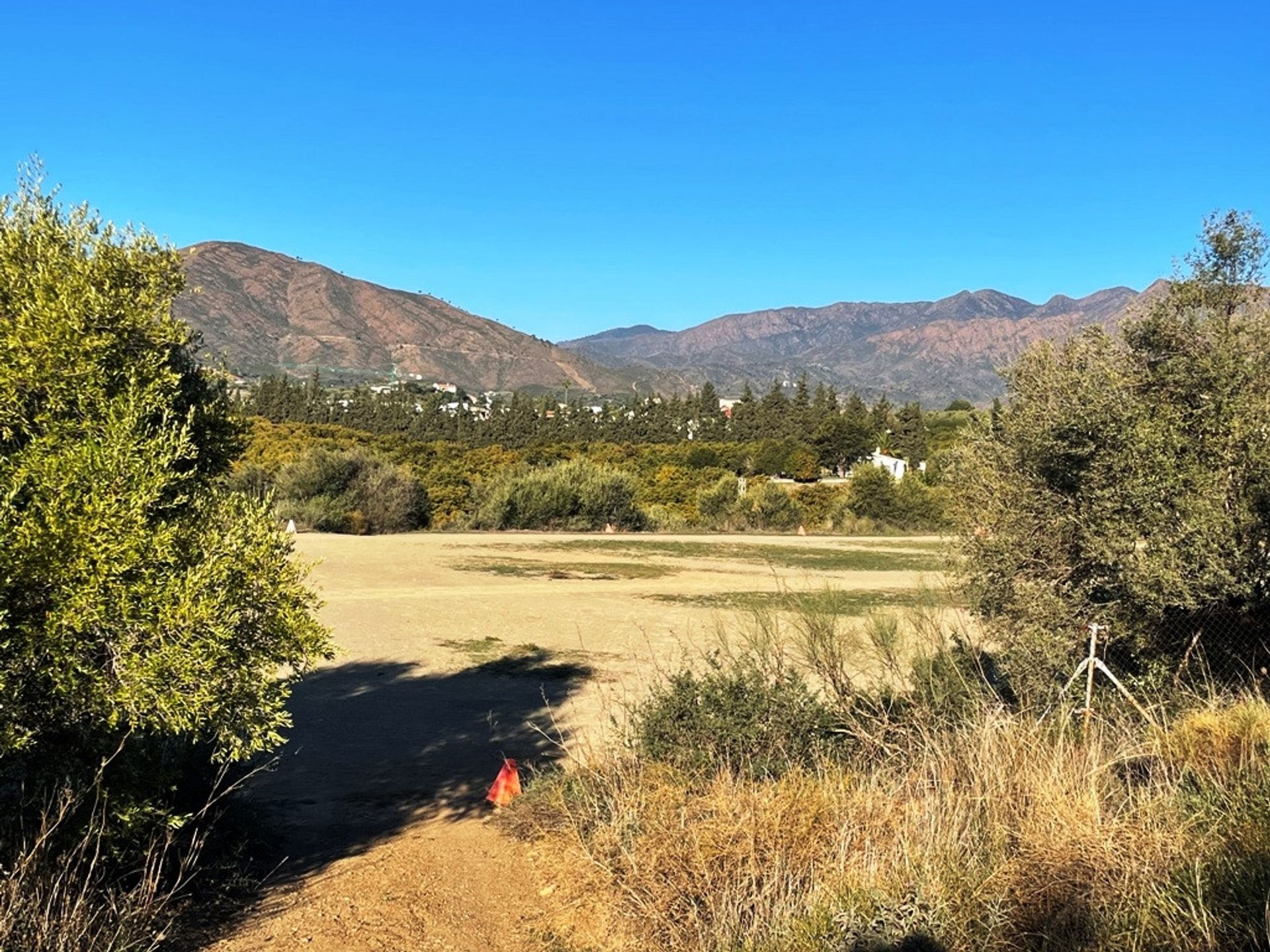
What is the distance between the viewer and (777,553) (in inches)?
1172

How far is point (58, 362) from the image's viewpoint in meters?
4.22

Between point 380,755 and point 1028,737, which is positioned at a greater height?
point 1028,737

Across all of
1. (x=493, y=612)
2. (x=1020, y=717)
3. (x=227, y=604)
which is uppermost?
(x=227, y=604)

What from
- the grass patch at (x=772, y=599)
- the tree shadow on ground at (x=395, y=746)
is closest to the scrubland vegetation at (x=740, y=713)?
the tree shadow on ground at (x=395, y=746)

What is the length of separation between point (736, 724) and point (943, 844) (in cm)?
233

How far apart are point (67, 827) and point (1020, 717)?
220 inches

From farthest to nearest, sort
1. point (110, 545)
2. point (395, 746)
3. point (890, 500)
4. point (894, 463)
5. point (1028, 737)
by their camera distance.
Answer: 1. point (894, 463)
2. point (890, 500)
3. point (395, 746)
4. point (1028, 737)
5. point (110, 545)

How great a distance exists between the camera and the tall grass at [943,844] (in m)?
3.96

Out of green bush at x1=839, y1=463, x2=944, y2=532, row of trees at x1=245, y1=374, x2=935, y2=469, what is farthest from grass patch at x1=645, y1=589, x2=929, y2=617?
row of trees at x1=245, y1=374, x2=935, y2=469

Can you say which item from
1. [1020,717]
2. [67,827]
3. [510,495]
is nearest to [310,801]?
[67,827]

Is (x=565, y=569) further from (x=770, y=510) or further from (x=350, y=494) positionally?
(x=770, y=510)

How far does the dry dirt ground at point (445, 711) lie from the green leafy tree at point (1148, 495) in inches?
64.1

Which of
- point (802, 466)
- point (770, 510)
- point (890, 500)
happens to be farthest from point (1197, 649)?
point (802, 466)

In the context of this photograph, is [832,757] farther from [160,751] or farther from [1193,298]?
[1193,298]
